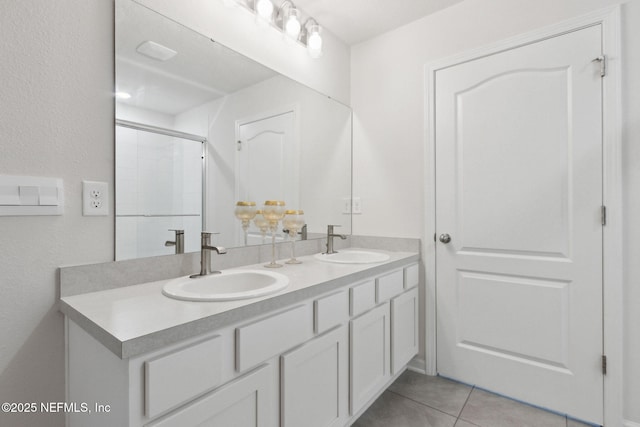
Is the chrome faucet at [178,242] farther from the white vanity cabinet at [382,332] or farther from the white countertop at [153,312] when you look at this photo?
the white vanity cabinet at [382,332]

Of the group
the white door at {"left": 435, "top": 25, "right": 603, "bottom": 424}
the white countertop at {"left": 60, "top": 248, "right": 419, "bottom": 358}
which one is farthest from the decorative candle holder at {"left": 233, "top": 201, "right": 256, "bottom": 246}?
the white door at {"left": 435, "top": 25, "right": 603, "bottom": 424}

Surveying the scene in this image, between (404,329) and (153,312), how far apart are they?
1439 mm

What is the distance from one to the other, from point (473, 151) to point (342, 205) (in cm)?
93

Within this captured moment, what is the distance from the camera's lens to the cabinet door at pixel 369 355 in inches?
56.5

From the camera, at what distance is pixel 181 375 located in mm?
800

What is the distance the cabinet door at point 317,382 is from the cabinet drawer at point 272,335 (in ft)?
0.17

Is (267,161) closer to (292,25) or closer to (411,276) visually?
(292,25)

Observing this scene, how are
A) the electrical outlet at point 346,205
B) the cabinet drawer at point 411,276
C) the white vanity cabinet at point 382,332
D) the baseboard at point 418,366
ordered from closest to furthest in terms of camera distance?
1. the white vanity cabinet at point 382,332
2. the cabinet drawer at point 411,276
3. the baseboard at point 418,366
4. the electrical outlet at point 346,205

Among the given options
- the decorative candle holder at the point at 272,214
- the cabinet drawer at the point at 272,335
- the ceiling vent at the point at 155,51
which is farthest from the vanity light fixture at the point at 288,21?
the cabinet drawer at the point at 272,335

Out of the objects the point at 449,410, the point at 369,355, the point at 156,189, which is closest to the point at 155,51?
the point at 156,189

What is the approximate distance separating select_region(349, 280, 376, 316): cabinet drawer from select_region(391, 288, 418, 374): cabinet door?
24cm

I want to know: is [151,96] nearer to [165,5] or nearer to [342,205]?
[165,5]

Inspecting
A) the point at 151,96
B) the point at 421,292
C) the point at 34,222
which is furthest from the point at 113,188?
the point at 421,292

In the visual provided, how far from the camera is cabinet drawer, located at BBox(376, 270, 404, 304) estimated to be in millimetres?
1620
